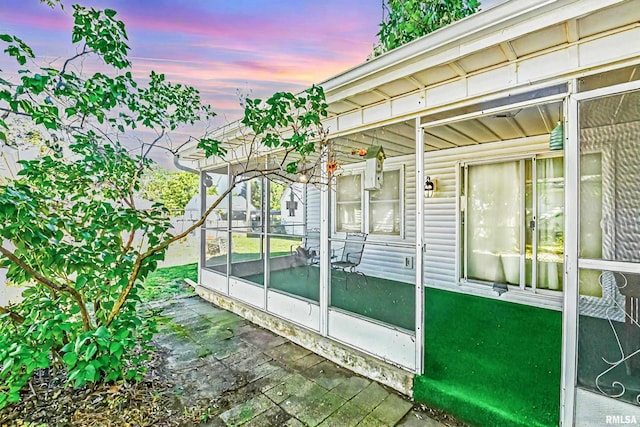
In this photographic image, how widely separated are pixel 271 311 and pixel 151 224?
6.99ft

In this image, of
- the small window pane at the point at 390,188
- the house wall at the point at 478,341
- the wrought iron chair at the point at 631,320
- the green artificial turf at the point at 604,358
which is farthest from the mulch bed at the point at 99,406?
the small window pane at the point at 390,188

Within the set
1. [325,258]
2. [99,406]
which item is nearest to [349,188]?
[325,258]

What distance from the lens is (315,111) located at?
9.23ft

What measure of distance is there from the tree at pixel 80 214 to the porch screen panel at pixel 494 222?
→ 2749 mm

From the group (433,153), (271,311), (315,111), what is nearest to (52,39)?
(315,111)

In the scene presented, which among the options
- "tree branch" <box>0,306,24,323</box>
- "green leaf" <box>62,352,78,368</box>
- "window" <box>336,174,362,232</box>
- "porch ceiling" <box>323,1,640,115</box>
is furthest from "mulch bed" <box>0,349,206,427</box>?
"window" <box>336,174,362,232</box>

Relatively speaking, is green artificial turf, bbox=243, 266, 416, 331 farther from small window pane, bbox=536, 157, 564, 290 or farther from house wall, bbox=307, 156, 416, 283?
small window pane, bbox=536, 157, 564, 290

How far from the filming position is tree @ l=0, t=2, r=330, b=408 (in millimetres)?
1960

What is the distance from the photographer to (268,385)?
2615 mm

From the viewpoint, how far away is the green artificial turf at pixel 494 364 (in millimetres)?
2064

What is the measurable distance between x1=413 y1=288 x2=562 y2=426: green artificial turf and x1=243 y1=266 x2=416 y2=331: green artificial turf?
19.3 inches

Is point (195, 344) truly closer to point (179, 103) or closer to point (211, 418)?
point (211, 418)

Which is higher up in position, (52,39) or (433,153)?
(52,39)

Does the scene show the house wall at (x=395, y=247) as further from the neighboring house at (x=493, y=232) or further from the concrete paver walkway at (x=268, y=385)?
the concrete paver walkway at (x=268, y=385)
